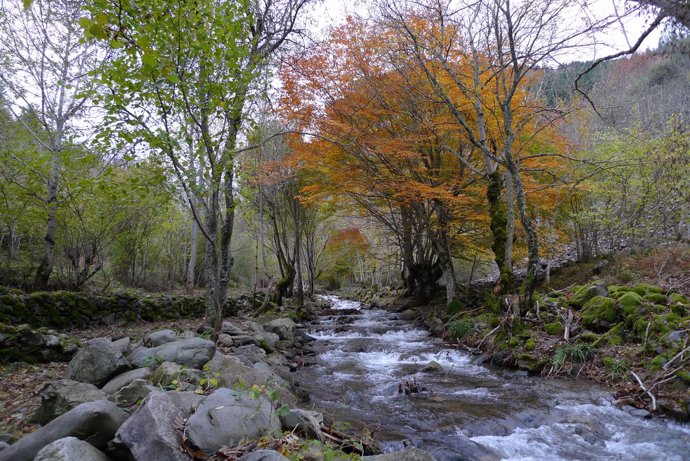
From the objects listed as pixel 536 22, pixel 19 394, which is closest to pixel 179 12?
pixel 19 394

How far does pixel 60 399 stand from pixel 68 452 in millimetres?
1564

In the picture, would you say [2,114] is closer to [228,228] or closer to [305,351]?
[228,228]

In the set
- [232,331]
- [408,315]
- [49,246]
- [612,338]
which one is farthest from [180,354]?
[408,315]

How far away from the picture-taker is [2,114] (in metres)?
12.5

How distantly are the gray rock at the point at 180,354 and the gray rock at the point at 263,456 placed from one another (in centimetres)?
290

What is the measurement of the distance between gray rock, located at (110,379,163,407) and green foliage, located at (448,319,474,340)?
8550mm

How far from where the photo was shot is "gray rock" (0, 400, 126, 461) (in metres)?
2.82

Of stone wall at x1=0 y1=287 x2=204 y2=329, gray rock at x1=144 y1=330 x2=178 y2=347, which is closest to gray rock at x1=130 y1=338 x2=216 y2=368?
gray rock at x1=144 y1=330 x2=178 y2=347

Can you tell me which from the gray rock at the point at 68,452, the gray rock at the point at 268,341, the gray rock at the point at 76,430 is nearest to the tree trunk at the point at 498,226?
the gray rock at the point at 268,341

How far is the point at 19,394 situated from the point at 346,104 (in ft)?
32.8

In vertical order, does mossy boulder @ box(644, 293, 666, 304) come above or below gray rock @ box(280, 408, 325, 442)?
above

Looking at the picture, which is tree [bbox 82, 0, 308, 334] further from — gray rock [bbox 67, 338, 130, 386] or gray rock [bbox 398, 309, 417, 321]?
gray rock [bbox 398, 309, 417, 321]

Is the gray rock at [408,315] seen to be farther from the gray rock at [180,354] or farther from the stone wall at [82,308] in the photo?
the gray rock at [180,354]

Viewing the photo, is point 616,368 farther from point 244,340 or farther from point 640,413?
point 244,340
